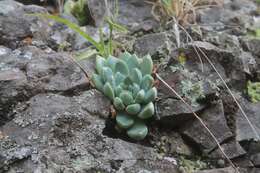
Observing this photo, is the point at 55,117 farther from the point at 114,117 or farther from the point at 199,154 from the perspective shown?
the point at 199,154

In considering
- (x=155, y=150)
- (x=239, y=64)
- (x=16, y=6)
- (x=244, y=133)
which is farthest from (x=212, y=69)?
(x=16, y=6)

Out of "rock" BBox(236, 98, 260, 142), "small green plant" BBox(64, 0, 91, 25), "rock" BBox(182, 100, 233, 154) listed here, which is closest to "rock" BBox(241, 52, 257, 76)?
"rock" BBox(236, 98, 260, 142)

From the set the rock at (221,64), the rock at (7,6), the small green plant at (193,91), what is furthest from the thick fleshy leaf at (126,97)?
the rock at (7,6)

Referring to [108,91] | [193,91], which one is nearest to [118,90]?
[108,91]

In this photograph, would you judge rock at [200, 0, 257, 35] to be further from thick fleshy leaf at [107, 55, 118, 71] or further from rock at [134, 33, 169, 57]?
thick fleshy leaf at [107, 55, 118, 71]

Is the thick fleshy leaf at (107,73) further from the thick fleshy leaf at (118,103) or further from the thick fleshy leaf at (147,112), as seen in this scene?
the thick fleshy leaf at (147,112)

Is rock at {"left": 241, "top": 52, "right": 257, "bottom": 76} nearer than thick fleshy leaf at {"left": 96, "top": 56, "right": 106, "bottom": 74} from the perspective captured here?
No
